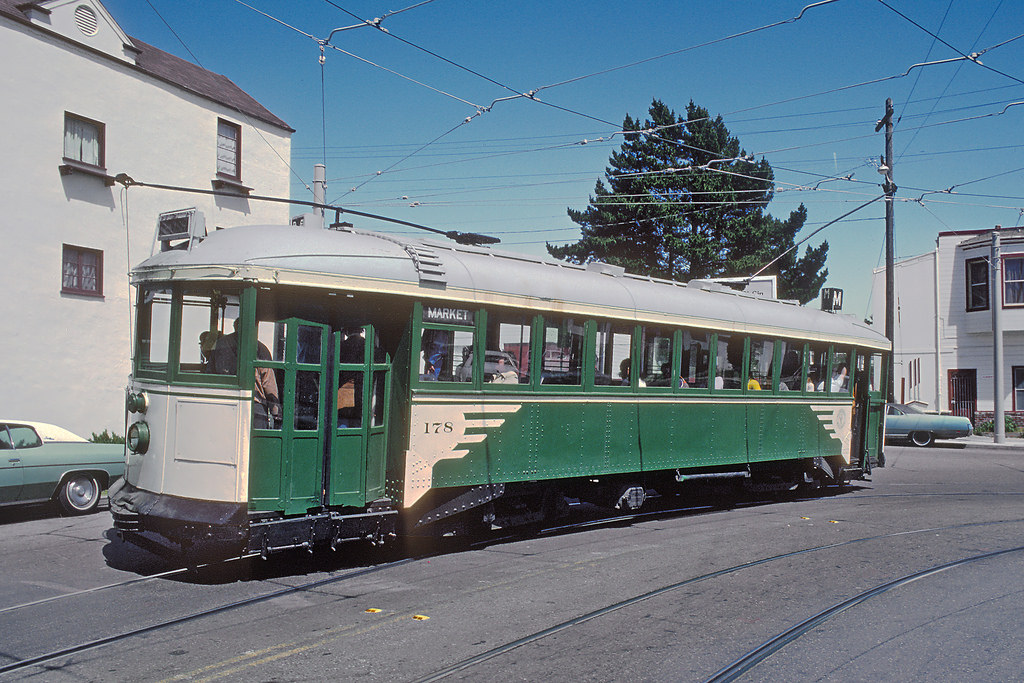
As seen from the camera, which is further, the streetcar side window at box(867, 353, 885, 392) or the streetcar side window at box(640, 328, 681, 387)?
the streetcar side window at box(867, 353, 885, 392)

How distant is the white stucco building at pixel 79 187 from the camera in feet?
49.6

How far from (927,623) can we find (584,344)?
4.56 m

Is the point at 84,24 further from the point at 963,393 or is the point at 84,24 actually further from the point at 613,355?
the point at 963,393

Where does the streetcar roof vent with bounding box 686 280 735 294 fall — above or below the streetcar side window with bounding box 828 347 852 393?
above

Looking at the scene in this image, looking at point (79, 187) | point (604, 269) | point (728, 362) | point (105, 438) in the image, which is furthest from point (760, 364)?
point (79, 187)

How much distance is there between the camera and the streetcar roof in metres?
7.59

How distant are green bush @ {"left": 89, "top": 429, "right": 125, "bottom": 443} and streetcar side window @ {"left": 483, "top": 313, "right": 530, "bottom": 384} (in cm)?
937

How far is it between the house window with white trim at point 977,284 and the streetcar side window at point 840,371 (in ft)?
69.1

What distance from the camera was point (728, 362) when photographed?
12000 mm

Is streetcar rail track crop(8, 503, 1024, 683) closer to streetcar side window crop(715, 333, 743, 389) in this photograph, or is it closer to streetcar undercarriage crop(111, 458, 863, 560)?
streetcar undercarriage crop(111, 458, 863, 560)

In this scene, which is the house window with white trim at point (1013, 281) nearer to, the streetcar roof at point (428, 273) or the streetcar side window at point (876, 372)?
the streetcar side window at point (876, 372)

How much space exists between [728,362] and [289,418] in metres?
6.61

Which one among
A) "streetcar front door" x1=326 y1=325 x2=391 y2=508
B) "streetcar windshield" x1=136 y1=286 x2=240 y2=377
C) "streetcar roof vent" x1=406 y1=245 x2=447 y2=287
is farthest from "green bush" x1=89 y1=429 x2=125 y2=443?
"streetcar roof vent" x1=406 y1=245 x2=447 y2=287

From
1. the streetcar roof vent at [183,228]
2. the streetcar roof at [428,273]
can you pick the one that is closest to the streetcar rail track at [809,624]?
Result: the streetcar roof at [428,273]
